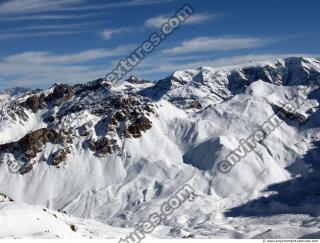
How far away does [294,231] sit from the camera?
105062mm

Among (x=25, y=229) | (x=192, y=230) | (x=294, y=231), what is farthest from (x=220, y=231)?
(x=25, y=229)

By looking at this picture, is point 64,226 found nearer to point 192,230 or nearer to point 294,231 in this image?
point 294,231

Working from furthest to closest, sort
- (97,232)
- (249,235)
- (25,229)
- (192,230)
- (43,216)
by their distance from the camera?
(192,230) < (249,235) < (97,232) < (43,216) < (25,229)

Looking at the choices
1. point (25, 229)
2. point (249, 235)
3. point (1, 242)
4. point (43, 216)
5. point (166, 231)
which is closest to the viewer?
point (1, 242)

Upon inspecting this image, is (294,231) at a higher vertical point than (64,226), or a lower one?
lower

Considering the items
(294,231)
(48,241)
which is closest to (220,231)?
(294,231)

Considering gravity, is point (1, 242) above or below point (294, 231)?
above

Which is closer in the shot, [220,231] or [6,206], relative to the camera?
[6,206]

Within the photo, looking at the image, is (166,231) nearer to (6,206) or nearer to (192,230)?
(192,230)

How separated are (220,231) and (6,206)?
118 metres

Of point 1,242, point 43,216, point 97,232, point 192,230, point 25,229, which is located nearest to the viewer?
point 1,242

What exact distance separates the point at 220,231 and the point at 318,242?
132088mm

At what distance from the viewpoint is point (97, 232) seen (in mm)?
75688

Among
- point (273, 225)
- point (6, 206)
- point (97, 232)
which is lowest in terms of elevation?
point (273, 225)
